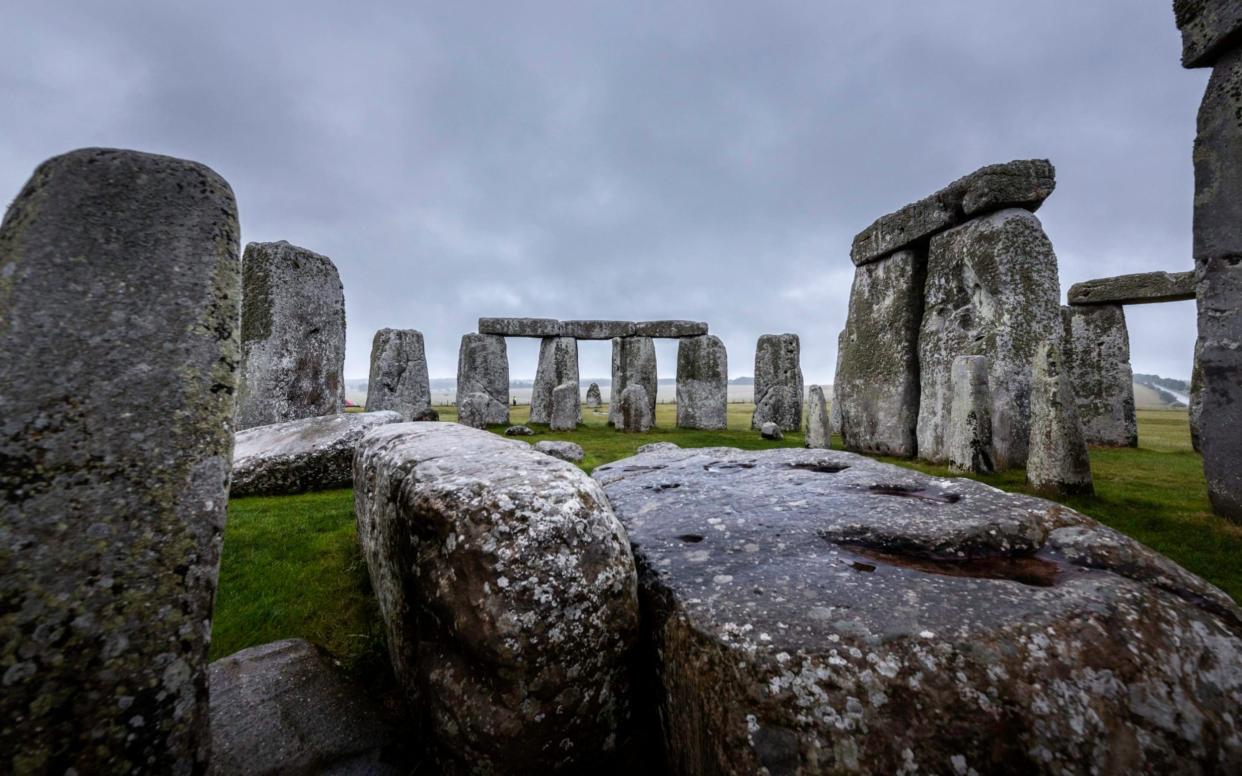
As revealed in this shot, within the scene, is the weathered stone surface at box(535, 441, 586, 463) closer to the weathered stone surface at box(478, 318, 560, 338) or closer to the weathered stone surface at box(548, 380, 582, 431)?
the weathered stone surface at box(548, 380, 582, 431)

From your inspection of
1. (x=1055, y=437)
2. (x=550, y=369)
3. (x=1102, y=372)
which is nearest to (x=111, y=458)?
(x=1055, y=437)

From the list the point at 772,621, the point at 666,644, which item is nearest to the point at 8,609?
the point at 666,644

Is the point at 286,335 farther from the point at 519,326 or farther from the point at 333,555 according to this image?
the point at 519,326

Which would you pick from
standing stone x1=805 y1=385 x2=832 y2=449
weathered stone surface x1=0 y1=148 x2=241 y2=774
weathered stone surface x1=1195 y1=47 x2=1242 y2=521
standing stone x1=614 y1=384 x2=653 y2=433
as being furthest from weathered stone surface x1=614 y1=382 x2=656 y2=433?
weathered stone surface x1=0 y1=148 x2=241 y2=774

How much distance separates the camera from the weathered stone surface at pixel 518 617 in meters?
1.28

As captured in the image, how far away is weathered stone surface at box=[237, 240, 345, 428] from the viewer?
6449mm

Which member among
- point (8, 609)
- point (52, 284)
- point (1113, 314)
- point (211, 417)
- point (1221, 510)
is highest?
point (1113, 314)

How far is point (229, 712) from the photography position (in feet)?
5.72

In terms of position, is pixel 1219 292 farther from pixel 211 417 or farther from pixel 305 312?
pixel 305 312

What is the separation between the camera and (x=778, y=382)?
48.0 feet

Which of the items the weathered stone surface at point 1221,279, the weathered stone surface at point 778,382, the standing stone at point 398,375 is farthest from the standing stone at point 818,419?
the standing stone at point 398,375

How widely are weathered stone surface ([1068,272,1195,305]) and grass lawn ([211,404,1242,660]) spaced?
21.5 ft

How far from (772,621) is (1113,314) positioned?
1338 centimetres

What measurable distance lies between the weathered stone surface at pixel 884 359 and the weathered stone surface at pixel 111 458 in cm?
766
